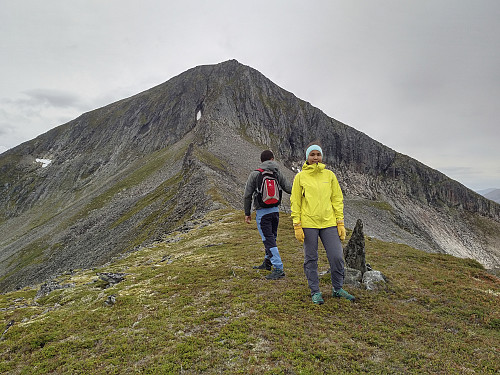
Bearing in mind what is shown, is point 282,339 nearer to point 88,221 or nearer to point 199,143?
point 88,221

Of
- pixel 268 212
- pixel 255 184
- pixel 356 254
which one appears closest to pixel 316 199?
pixel 268 212

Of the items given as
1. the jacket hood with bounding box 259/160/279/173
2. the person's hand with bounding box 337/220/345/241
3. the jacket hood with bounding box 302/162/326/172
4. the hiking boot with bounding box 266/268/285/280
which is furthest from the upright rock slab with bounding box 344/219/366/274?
the jacket hood with bounding box 259/160/279/173

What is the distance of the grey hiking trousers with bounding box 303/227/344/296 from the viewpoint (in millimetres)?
9195

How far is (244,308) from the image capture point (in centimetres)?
913

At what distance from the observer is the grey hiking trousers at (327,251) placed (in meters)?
9.20

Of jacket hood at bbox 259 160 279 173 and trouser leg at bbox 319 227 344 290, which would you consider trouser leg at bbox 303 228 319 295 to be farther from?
jacket hood at bbox 259 160 279 173

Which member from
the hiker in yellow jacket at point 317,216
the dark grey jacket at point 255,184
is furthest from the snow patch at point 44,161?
the hiker in yellow jacket at point 317,216

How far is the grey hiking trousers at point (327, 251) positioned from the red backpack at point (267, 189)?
2.66 m

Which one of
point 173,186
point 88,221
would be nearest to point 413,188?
point 173,186

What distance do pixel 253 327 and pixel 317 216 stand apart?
407 centimetres

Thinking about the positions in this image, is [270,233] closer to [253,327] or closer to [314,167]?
[314,167]

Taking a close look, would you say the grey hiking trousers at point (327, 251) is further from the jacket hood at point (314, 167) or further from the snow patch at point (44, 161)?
the snow patch at point (44, 161)

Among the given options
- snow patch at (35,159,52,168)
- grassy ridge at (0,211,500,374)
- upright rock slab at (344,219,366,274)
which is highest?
snow patch at (35,159,52,168)

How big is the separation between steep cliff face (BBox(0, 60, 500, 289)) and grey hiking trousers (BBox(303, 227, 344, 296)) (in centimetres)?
5630
